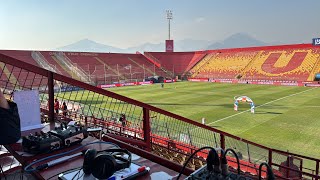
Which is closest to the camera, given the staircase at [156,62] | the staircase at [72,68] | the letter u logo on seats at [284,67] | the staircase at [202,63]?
the staircase at [72,68]

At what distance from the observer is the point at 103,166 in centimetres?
173

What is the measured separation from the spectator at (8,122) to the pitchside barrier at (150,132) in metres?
1.03

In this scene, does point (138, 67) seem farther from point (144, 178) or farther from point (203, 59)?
point (144, 178)

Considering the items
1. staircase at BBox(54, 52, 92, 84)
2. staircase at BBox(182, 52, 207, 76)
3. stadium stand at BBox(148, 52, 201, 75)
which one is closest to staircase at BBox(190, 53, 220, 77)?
staircase at BBox(182, 52, 207, 76)

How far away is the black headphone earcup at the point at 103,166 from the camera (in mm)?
1738

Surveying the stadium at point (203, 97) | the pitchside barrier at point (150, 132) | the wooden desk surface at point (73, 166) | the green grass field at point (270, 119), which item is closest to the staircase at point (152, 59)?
the stadium at point (203, 97)

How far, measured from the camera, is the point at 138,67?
61.1 metres

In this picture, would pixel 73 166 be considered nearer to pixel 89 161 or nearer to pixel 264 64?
pixel 89 161

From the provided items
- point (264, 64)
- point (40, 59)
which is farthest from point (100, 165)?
point (264, 64)

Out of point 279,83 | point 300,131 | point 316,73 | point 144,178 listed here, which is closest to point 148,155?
point 144,178

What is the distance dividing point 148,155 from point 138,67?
195 feet

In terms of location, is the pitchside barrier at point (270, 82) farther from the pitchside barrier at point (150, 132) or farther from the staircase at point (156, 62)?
the pitchside barrier at point (150, 132)

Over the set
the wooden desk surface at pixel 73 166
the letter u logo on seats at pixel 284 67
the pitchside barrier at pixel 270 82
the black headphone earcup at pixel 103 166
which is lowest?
the pitchside barrier at pixel 270 82

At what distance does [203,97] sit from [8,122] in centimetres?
2980
